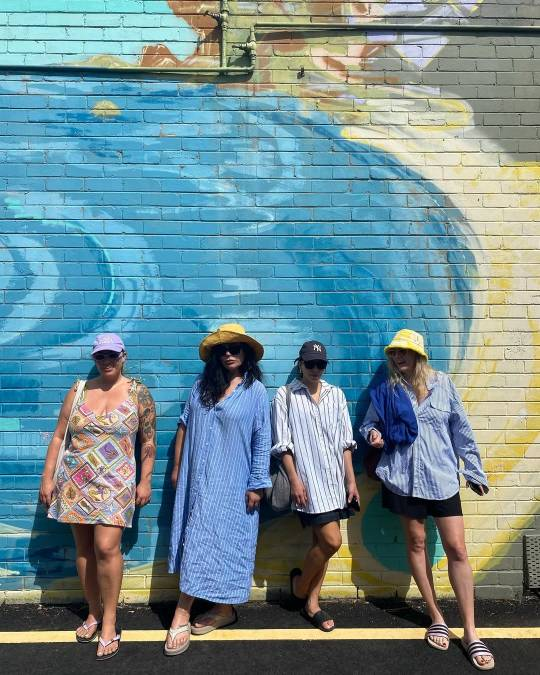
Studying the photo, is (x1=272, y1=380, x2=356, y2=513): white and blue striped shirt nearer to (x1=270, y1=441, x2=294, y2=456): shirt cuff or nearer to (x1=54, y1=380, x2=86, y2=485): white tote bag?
(x1=270, y1=441, x2=294, y2=456): shirt cuff

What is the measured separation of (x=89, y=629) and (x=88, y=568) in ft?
1.17

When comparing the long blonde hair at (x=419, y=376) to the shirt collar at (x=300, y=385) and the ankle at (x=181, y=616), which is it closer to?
the shirt collar at (x=300, y=385)

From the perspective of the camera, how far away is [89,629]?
3.50 m

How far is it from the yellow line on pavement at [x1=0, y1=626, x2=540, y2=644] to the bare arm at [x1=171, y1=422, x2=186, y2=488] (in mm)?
941

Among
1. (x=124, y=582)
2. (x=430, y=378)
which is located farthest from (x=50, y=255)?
(x=430, y=378)

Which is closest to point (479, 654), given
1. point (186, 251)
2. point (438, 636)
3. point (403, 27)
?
point (438, 636)

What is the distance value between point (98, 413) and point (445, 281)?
2.56m

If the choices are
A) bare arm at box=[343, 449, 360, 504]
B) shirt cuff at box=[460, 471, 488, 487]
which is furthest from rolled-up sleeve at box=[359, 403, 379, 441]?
shirt cuff at box=[460, 471, 488, 487]

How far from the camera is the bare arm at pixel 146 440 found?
3.71 metres

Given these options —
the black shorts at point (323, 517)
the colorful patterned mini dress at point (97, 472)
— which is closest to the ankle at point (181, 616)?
the colorful patterned mini dress at point (97, 472)

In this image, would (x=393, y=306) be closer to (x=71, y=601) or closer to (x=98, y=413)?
(x=98, y=413)

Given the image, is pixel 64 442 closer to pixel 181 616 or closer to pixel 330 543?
pixel 181 616

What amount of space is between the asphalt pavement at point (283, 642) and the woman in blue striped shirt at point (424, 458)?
23 cm

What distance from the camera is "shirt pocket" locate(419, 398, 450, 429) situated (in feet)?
11.9
